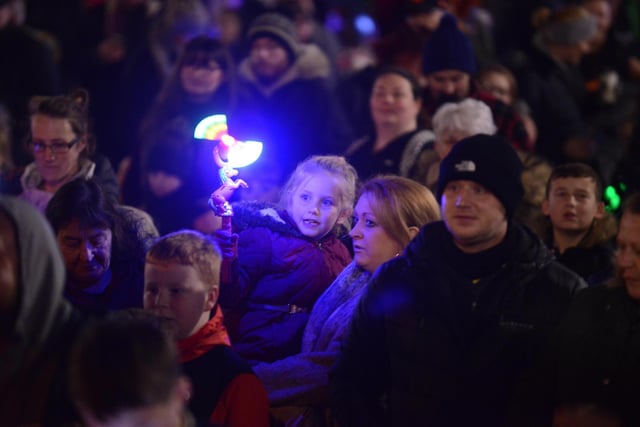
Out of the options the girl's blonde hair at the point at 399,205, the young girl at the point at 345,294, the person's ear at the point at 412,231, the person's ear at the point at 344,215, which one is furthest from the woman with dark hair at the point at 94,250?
the person's ear at the point at 412,231

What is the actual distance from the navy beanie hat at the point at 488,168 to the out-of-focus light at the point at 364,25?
8184 mm

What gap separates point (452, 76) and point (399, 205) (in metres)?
3.06

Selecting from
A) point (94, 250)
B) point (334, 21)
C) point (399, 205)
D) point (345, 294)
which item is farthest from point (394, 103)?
point (334, 21)

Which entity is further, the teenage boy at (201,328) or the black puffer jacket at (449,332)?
the teenage boy at (201,328)

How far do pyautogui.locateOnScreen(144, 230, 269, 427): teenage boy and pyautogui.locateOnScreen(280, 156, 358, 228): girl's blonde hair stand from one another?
1.00 metres

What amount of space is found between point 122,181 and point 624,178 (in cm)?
358

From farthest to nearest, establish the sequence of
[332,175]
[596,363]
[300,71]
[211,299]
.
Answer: [300,71] → [332,175] → [211,299] → [596,363]

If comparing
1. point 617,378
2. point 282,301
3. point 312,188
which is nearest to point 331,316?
point 282,301

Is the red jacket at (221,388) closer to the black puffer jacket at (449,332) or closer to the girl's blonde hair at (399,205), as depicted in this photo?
the black puffer jacket at (449,332)

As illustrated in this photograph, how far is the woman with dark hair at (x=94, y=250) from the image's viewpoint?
5188mm

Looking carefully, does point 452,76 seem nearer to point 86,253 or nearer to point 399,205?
point 399,205

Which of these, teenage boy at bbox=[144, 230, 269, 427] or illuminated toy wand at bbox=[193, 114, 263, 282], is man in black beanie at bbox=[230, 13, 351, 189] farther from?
teenage boy at bbox=[144, 230, 269, 427]

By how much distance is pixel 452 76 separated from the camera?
8070 mm

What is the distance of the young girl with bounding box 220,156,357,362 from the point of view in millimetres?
5504
